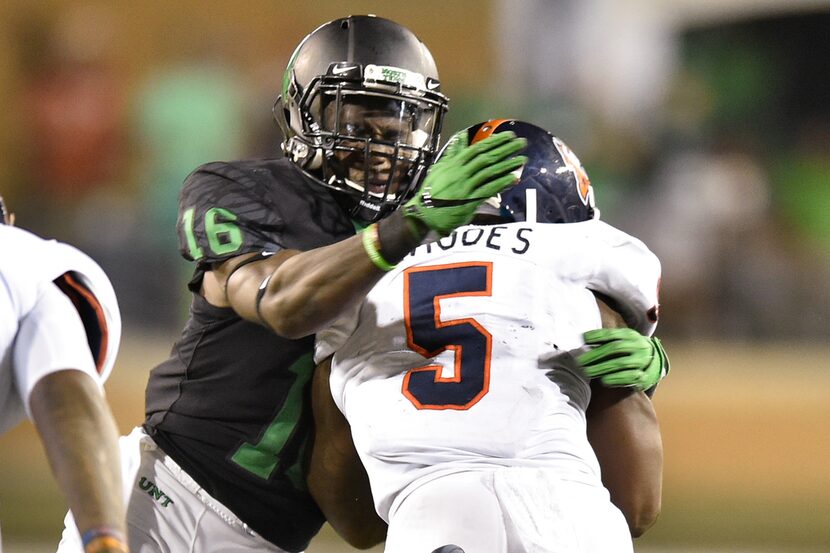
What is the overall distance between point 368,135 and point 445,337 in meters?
0.52

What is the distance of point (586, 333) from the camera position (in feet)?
6.68

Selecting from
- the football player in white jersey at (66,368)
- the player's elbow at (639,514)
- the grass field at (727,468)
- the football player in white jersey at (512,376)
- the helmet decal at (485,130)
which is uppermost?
the helmet decal at (485,130)

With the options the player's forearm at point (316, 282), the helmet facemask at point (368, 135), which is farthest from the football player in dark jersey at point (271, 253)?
the player's forearm at point (316, 282)

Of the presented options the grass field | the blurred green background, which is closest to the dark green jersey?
the blurred green background

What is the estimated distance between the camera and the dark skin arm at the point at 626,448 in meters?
2.20

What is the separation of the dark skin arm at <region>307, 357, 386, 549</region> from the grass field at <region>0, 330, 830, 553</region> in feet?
8.89

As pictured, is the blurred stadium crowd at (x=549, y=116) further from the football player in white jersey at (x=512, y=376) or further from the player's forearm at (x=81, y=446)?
the player's forearm at (x=81, y=446)

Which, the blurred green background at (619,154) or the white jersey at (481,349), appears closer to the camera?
the white jersey at (481,349)

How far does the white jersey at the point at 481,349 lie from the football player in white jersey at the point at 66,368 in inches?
23.7

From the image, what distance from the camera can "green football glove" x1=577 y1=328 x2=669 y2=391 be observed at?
2004 millimetres

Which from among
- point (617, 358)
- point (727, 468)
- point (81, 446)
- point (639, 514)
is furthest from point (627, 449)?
point (727, 468)

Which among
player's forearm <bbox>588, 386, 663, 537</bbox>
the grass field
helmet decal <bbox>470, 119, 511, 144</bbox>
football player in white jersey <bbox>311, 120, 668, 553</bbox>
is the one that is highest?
helmet decal <bbox>470, 119, 511, 144</bbox>

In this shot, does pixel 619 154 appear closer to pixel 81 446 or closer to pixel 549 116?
pixel 549 116

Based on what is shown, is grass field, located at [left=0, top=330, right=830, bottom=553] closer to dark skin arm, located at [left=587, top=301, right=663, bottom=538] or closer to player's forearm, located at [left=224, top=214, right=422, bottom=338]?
dark skin arm, located at [left=587, top=301, right=663, bottom=538]
